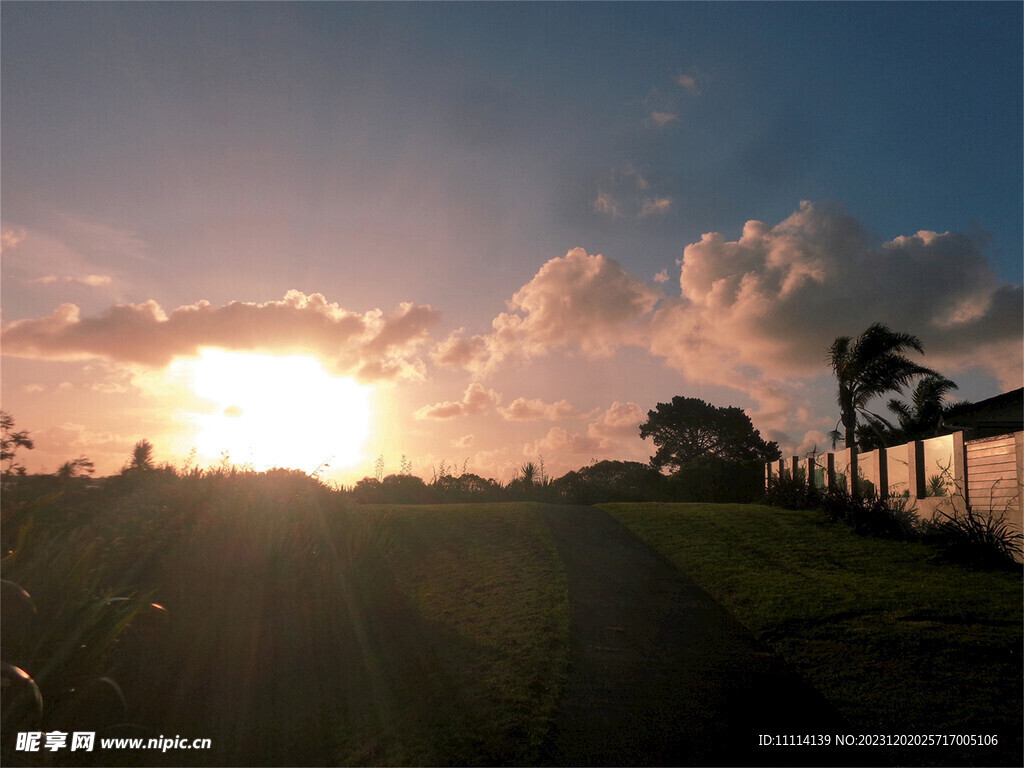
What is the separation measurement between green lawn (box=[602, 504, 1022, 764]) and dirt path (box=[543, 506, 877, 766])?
1.11 feet

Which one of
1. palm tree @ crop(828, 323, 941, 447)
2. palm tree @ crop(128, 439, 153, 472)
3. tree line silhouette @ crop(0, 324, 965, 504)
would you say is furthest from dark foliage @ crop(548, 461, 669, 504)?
palm tree @ crop(128, 439, 153, 472)

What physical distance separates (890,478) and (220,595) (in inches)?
542

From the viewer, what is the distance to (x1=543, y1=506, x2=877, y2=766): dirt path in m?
4.39

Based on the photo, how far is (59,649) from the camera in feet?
15.0

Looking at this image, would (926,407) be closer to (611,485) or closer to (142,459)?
(611,485)

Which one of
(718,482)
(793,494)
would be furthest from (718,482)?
(793,494)

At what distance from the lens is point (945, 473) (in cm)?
1261

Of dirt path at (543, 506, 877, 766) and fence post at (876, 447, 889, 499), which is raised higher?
fence post at (876, 447, 889, 499)

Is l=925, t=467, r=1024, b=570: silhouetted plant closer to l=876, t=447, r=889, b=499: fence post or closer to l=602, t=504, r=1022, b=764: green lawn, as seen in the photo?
l=602, t=504, r=1022, b=764: green lawn

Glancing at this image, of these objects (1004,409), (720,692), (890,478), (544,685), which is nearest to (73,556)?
(544,685)

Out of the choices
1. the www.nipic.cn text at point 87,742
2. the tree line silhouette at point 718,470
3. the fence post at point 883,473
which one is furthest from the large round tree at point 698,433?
the www.nipic.cn text at point 87,742

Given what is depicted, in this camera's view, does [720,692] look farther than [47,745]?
Yes

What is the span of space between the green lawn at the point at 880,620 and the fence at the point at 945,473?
133 cm

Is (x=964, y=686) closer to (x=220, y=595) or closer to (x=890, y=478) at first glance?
(x=220, y=595)
